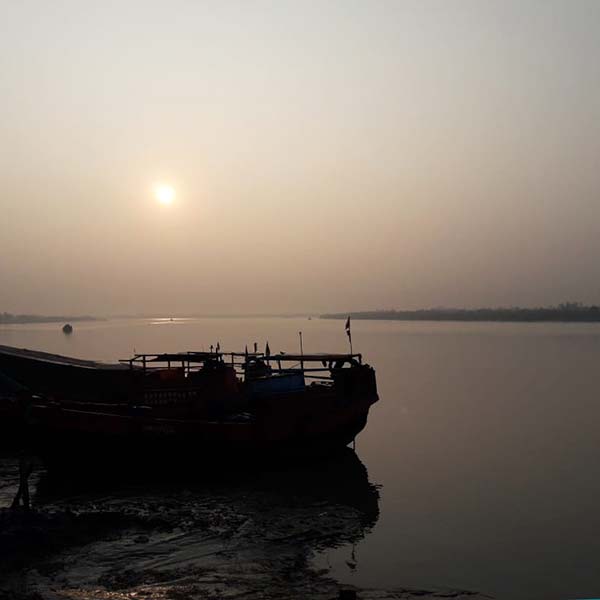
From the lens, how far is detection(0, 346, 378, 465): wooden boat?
55.5ft

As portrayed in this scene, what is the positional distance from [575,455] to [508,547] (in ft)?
35.3

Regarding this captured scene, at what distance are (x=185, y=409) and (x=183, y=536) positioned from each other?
715cm

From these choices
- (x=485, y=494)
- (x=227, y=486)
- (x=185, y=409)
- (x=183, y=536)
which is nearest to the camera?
(x=183, y=536)

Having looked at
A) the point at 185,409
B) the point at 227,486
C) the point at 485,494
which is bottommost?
the point at 485,494

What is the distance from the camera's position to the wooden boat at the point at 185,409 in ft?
55.5

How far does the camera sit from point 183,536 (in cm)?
1288

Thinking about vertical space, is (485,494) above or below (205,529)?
below

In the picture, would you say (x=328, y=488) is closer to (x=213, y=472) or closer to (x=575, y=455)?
(x=213, y=472)

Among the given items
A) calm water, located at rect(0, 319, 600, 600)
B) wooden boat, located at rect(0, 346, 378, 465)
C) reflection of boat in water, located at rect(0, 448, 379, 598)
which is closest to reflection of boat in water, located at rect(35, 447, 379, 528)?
reflection of boat in water, located at rect(0, 448, 379, 598)

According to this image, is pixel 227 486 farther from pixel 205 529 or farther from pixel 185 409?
pixel 205 529

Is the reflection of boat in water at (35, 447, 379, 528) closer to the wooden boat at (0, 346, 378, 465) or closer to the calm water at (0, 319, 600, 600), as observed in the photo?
the wooden boat at (0, 346, 378, 465)

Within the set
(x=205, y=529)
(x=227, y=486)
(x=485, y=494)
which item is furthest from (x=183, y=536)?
(x=485, y=494)

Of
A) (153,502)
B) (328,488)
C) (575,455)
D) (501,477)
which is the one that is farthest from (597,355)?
(153,502)

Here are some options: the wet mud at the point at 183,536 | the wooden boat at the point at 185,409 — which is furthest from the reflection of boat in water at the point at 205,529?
the wooden boat at the point at 185,409
